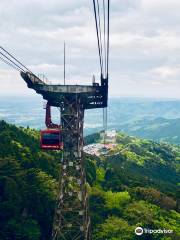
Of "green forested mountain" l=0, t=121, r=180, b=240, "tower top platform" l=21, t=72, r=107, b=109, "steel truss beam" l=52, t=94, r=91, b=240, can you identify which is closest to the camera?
"tower top platform" l=21, t=72, r=107, b=109

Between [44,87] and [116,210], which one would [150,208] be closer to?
[116,210]

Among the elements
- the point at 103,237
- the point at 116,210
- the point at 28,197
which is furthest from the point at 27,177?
the point at 116,210

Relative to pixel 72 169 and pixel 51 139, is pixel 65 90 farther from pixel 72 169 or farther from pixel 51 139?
pixel 72 169

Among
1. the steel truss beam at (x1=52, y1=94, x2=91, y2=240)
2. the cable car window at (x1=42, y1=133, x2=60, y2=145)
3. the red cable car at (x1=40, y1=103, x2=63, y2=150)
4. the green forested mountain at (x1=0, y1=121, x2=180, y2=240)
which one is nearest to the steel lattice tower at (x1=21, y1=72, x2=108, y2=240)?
the steel truss beam at (x1=52, y1=94, x2=91, y2=240)

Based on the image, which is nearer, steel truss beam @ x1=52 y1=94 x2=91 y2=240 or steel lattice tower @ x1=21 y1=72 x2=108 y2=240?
steel lattice tower @ x1=21 y1=72 x2=108 y2=240

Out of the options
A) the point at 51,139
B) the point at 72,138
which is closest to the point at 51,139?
the point at 51,139

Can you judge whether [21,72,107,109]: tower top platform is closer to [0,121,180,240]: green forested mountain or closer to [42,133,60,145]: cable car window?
[42,133,60,145]: cable car window

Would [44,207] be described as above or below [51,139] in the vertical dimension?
below

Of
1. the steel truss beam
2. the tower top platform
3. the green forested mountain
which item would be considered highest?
the tower top platform
